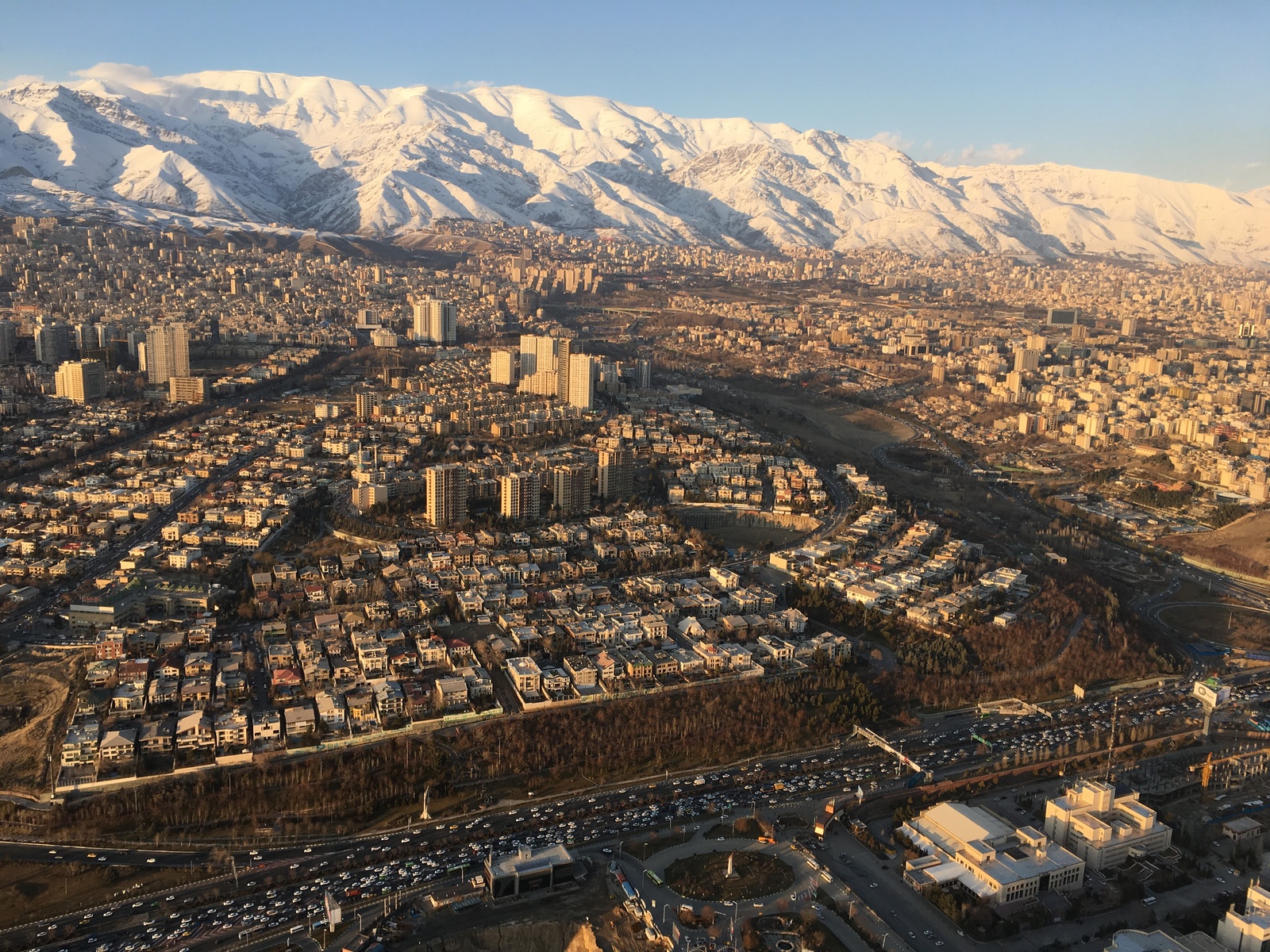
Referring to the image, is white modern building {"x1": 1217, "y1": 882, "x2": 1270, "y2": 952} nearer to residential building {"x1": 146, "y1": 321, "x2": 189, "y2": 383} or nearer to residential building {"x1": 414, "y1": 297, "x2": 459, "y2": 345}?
residential building {"x1": 146, "y1": 321, "x2": 189, "y2": 383}

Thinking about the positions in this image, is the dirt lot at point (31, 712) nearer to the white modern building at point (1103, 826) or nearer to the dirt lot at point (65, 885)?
the dirt lot at point (65, 885)

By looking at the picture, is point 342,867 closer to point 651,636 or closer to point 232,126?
point 651,636

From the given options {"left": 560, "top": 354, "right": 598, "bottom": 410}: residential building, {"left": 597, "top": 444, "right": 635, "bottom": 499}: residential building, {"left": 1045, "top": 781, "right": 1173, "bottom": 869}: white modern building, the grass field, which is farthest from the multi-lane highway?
{"left": 560, "top": 354, "right": 598, "bottom": 410}: residential building

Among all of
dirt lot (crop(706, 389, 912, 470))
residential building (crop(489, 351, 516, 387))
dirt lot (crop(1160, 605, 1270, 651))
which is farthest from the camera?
residential building (crop(489, 351, 516, 387))

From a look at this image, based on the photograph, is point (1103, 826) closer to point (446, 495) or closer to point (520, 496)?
point (520, 496)

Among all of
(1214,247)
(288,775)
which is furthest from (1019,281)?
(288,775)
